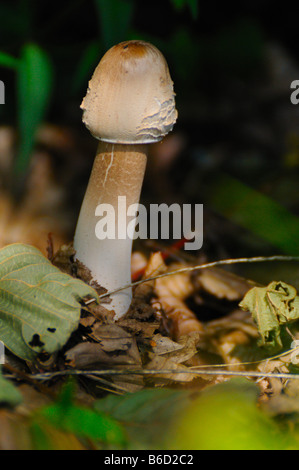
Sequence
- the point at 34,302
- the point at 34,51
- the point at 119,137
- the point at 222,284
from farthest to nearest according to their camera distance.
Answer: the point at 34,51 < the point at 222,284 < the point at 119,137 < the point at 34,302

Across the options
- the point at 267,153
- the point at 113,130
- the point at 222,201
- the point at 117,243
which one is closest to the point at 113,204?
the point at 117,243

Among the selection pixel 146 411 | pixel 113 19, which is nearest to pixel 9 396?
pixel 146 411

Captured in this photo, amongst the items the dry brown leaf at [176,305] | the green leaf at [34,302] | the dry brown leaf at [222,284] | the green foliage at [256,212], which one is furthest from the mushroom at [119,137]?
the green foliage at [256,212]

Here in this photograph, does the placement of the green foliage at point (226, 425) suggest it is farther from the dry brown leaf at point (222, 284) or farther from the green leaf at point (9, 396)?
the dry brown leaf at point (222, 284)

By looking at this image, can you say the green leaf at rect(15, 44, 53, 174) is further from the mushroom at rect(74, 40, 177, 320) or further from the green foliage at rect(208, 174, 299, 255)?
the green foliage at rect(208, 174, 299, 255)

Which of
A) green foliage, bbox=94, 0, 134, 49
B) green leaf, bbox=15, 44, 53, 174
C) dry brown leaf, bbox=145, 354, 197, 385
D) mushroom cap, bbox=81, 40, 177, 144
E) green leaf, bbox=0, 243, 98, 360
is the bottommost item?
dry brown leaf, bbox=145, 354, 197, 385

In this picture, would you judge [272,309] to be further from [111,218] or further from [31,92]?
[31,92]

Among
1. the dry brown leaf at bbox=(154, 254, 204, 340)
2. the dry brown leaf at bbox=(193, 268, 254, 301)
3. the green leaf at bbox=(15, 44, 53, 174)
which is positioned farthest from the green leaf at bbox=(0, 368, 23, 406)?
the green leaf at bbox=(15, 44, 53, 174)
